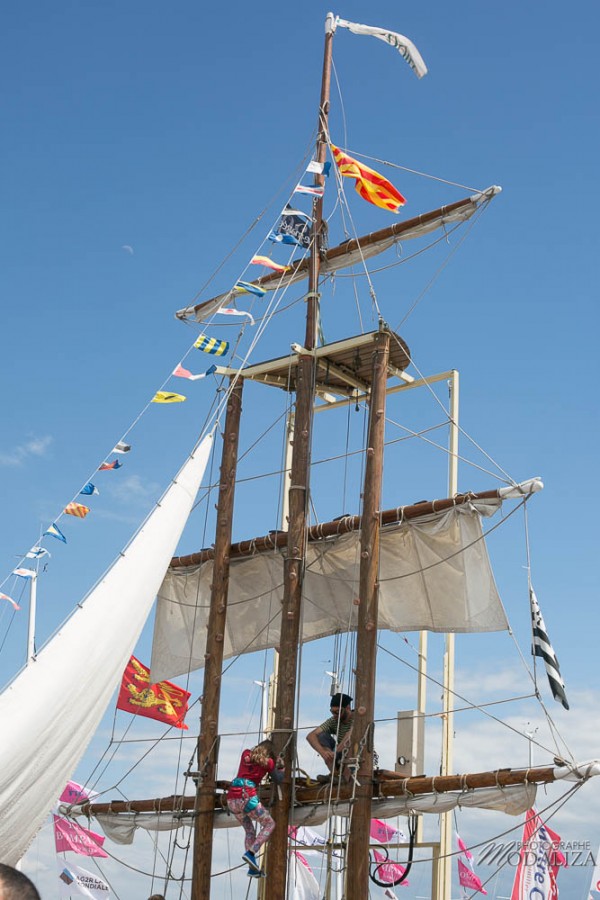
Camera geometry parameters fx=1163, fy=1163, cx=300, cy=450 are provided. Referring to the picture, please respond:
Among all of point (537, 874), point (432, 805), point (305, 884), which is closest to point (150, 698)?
point (432, 805)

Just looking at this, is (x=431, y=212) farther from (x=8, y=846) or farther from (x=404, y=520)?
(x=8, y=846)

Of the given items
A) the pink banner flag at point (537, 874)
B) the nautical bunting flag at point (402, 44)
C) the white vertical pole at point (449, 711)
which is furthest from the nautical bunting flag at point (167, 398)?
the pink banner flag at point (537, 874)

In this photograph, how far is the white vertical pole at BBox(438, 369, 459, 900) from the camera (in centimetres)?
1694

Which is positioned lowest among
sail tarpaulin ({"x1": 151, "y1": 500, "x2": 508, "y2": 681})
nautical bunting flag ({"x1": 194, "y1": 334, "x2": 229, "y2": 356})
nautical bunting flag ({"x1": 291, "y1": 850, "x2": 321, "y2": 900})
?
nautical bunting flag ({"x1": 291, "y1": 850, "x2": 321, "y2": 900})

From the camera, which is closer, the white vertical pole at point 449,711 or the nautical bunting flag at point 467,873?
the white vertical pole at point 449,711

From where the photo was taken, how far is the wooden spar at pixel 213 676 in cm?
1561

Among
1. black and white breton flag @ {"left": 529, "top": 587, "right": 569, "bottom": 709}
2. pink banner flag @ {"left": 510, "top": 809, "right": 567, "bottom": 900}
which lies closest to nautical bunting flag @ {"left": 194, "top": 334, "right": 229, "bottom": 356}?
black and white breton flag @ {"left": 529, "top": 587, "right": 569, "bottom": 709}

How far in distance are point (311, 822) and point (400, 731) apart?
2478 mm

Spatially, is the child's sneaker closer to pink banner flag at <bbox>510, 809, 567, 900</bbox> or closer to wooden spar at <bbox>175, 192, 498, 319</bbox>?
wooden spar at <bbox>175, 192, 498, 319</bbox>

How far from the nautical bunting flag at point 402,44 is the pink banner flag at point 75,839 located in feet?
46.0

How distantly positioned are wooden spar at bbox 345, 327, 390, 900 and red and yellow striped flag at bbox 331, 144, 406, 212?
3422mm

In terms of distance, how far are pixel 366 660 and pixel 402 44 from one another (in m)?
10.4

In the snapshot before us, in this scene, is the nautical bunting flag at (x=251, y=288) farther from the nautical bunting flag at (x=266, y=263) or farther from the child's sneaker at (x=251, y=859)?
the child's sneaker at (x=251, y=859)

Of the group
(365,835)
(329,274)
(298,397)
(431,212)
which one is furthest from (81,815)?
(431,212)
